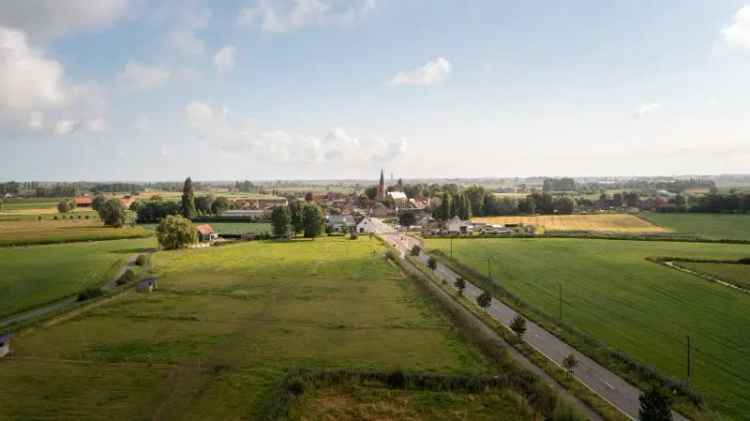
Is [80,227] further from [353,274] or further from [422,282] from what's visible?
[422,282]

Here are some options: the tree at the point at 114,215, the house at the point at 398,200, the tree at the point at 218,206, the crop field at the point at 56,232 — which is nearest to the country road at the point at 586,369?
the crop field at the point at 56,232

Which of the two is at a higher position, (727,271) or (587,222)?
(587,222)

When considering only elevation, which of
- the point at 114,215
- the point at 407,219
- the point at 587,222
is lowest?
the point at 587,222

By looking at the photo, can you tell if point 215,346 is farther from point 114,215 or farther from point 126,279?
point 114,215

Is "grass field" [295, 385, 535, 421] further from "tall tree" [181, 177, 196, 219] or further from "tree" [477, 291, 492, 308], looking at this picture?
"tall tree" [181, 177, 196, 219]

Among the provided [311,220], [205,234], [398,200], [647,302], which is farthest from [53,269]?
[398,200]

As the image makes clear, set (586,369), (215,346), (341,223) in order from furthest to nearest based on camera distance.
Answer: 1. (341,223)
2. (215,346)
3. (586,369)

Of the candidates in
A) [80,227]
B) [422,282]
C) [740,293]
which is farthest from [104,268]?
[740,293]
